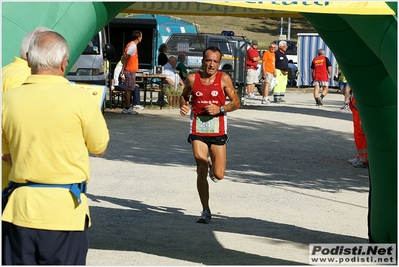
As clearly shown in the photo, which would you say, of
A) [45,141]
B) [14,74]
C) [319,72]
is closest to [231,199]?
[14,74]

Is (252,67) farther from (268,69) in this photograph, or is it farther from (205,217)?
(205,217)

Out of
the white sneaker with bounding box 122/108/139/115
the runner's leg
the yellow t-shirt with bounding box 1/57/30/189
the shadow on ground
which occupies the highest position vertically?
the yellow t-shirt with bounding box 1/57/30/189

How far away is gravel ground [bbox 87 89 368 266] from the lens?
22.5ft

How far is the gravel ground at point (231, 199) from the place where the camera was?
6.85 meters

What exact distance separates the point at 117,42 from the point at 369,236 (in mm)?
21228

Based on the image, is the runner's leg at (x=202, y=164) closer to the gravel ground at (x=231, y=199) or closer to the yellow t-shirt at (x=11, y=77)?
the gravel ground at (x=231, y=199)

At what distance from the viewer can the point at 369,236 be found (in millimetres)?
7113

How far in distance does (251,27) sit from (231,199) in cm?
4894

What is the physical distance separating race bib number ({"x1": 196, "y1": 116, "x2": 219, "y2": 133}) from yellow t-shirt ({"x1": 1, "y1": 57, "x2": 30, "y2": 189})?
3.36 meters

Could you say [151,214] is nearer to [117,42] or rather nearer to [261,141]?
[261,141]

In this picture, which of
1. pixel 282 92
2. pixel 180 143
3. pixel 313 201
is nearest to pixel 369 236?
pixel 313 201

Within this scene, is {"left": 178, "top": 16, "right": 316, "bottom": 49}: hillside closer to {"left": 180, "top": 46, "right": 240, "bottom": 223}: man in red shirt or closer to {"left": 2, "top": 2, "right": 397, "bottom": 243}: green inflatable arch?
{"left": 180, "top": 46, "right": 240, "bottom": 223}: man in red shirt

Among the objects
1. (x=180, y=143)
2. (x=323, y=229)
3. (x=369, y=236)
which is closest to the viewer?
(x=369, y=236)
